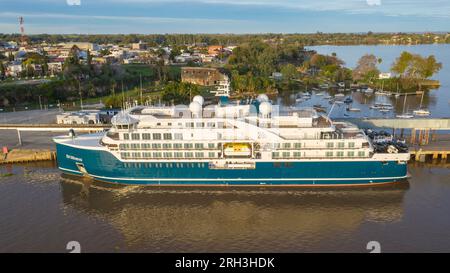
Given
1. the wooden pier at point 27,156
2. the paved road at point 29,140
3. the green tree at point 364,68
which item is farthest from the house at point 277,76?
the wooden pier at point 27,156

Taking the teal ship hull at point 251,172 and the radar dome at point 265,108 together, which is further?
the radar dome at point 265,108

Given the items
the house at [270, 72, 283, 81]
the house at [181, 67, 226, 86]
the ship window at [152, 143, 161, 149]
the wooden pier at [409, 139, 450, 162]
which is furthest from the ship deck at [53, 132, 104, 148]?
the house at [270, 72, 283, 81]

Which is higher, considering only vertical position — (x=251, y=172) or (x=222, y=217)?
(x=251, y=172)

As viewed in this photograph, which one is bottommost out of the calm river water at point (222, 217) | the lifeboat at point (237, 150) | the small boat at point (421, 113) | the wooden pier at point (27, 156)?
the calm river water at point (222, 217)

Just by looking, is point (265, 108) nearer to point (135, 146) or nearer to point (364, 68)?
point (135, 146)

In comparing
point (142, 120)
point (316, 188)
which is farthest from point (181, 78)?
point (316, 188)

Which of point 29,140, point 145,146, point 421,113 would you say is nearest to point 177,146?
point 145,146

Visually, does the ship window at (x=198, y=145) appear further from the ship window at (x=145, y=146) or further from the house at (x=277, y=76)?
the house at (x=277, y=76)
